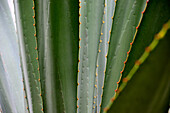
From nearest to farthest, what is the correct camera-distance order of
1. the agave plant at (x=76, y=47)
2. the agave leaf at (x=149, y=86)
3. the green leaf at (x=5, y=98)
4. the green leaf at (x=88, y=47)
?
1. the agave leaf at (x=149, y=86)
2. the agave plant at (x=76, y=47)
3. the green leaf at (x=88, y=47)
4. the green leaf at (x=5, y=98)

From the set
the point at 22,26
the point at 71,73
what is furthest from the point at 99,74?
the point at 22,26

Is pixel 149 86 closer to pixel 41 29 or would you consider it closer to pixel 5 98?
pixel 41 29

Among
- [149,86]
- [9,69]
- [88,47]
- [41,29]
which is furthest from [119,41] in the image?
[9,69]

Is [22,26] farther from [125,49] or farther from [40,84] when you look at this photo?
[125,49]

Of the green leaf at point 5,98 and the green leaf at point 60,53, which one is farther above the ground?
the green leaf at point 60,53

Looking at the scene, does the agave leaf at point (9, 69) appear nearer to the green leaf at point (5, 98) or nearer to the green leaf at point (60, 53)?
the green leaf at point (5, 98)

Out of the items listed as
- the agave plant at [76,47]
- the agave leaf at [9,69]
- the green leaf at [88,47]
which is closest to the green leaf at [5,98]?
the agave leaf at [9,69]

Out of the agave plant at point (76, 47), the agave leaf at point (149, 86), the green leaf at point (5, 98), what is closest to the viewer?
the agave leaf at point (149, 86)
